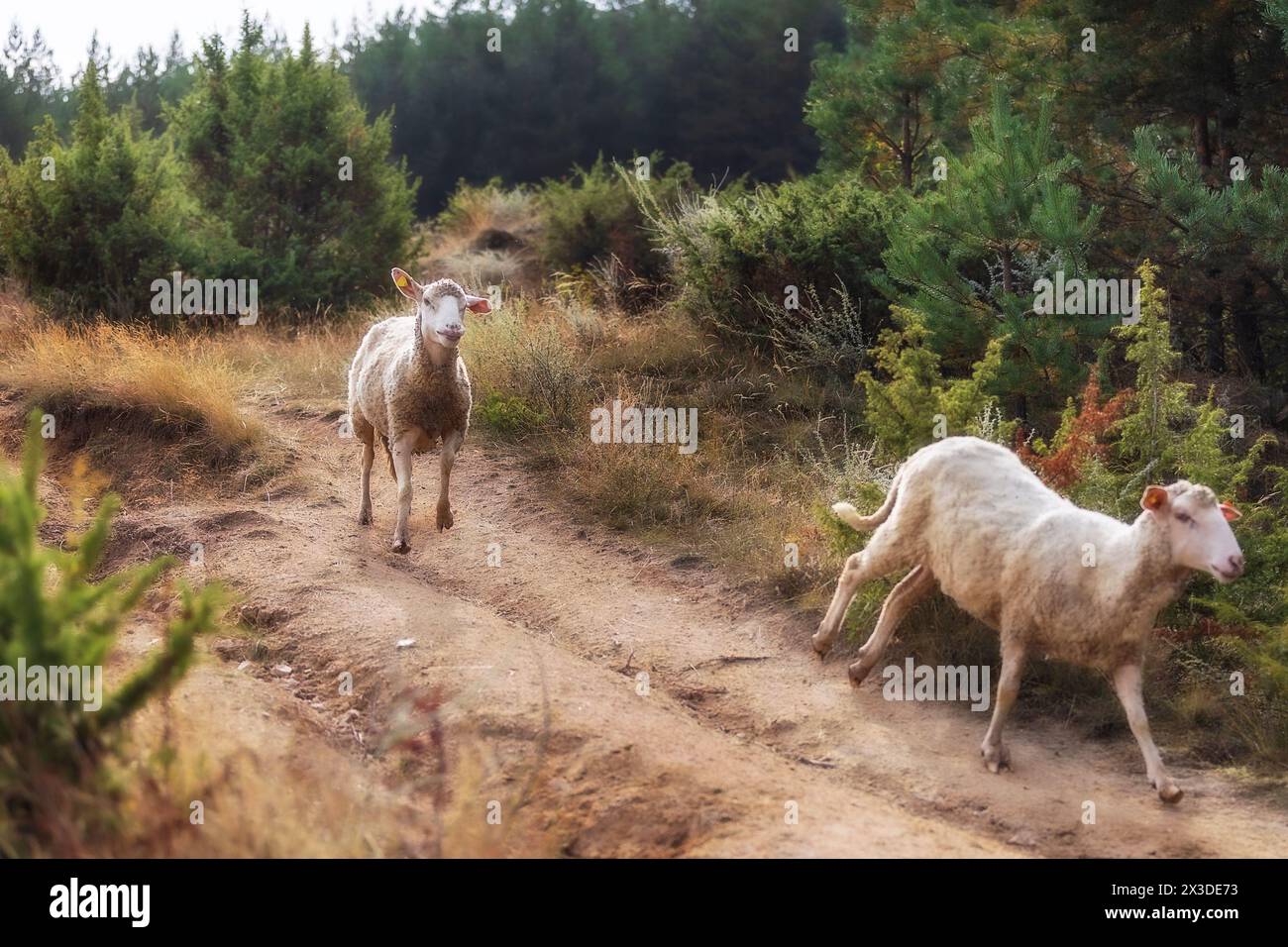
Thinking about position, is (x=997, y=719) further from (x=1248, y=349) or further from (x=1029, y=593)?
(x=1248, y=349)

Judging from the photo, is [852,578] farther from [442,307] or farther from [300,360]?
[300,360]

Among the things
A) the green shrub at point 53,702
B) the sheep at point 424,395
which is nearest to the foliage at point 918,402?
the sheep at point 424,395

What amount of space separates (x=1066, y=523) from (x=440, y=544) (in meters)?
4.90

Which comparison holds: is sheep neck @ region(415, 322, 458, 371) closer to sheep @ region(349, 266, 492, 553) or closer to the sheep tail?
sheep @ region(349, 266, 492, 553)

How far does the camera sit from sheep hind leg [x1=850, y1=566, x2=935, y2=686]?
7.02 meters

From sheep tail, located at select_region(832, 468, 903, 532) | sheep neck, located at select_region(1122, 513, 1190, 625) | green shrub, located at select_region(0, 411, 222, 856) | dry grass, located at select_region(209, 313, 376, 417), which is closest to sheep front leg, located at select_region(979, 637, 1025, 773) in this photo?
sheep neck, located at select_region(1122, 513, 1190, 625)

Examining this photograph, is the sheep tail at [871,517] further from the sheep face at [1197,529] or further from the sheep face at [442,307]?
the sheep face at [442,307]

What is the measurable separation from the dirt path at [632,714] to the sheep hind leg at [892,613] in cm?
22

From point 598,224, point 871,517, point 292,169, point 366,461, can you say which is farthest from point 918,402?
point 292,169

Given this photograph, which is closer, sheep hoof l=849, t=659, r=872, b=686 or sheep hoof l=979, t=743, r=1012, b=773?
sheep hoof l=979, t=743, r=1012, b=773

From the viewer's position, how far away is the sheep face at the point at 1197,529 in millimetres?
5410

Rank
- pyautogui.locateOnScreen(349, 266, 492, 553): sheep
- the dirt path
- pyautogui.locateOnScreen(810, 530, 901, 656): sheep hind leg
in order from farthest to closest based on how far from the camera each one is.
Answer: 1. pyautogui.locateOnScreen(349, 266, 492, 553): sheep
2. pyautogui.locateOnScreen(810, 530, 901, 656): sheep hind leg
3. the dirt path

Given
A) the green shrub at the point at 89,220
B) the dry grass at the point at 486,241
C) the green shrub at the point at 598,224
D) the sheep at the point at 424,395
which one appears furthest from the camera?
the dry grass at the point at 486,241

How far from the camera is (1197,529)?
5.52 metres
